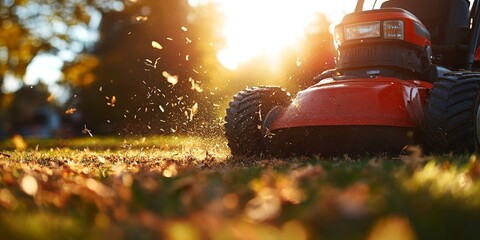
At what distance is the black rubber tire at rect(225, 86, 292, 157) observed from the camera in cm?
596

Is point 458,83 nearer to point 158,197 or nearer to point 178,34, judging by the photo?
point 158,197

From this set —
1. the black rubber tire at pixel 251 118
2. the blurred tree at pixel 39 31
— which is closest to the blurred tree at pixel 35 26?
the blurred tree at pixel 39 31

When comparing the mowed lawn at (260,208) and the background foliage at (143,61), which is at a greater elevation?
the background foliage at (143,61)

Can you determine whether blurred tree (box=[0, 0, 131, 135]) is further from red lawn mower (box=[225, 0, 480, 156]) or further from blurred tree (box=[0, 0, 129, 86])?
red lawn mower (box=[225, 0, 480, 156])

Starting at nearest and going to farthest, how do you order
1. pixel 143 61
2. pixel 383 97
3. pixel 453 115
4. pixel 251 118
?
pixel 453 115 < pixel 383 97 < pixel 251 118 < pixel 143 61

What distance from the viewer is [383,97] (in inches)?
200

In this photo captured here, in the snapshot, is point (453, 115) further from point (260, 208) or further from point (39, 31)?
point (39, 31)

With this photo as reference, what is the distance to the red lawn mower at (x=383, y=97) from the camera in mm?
4957

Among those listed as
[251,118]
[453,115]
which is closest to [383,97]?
[453,115]

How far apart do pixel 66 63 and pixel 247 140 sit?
11.3 metres

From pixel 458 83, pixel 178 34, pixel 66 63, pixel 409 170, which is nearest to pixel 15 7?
pixel 66 63

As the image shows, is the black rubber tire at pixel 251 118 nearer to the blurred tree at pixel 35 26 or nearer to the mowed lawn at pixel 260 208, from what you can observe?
the mowed lawn at pixel 260 208

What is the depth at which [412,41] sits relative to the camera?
19.3 feet

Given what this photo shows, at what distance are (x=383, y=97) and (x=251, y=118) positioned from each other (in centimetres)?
132
